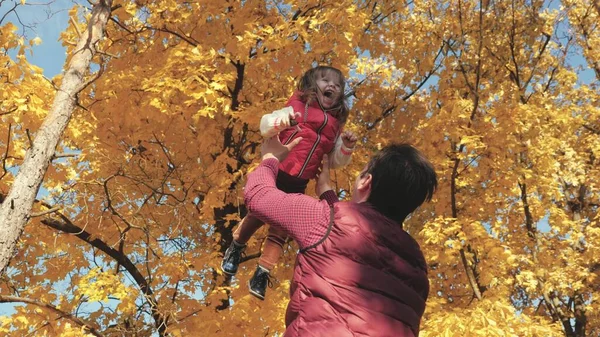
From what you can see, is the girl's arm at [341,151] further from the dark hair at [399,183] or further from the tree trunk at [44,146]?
the tree trunk at [44,146]

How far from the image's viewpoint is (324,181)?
3059mm

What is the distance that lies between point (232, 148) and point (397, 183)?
5750 mm

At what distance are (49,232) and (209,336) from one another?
3228 mm

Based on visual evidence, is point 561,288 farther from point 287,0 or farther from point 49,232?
point 49,232

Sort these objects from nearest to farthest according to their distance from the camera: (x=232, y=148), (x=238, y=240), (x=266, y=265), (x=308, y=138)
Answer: (x=308, y=138), (x=266, y=265), (x=238, y=240), (x=232, y=148)

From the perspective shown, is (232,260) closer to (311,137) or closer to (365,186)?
(311,137)

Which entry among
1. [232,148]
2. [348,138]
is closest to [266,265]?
[348,138]

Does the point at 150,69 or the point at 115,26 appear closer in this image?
the point at 150,69

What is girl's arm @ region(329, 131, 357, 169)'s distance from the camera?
3355 mm

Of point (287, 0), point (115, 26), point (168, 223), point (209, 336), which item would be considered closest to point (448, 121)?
point (287, 0)

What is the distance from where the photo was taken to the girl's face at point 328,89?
10.9ft

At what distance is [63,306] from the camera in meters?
5.91

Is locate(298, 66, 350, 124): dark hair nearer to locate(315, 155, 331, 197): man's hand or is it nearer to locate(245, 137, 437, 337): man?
locate(315, 155, 331, 197): man's hand

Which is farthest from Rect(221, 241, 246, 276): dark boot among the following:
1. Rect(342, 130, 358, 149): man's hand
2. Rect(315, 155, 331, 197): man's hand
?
Rect(342, 130, 358, 149): man's hand
